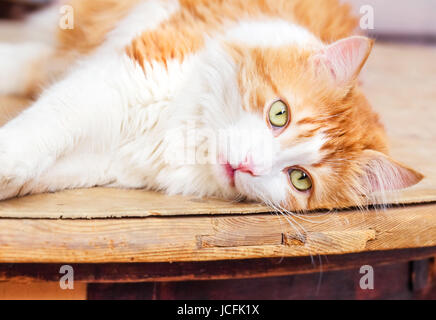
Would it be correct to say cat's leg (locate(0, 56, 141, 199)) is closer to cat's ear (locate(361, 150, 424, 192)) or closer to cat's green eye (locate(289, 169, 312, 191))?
cat's green eye (locate(289, 169, 312, 191))

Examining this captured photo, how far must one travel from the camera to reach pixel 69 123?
3.88 feet

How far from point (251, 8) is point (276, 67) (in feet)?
1.20

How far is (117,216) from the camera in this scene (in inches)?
41.7

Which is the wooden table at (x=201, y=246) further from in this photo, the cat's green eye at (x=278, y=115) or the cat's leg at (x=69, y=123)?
the cat's green eye at (x=278, y=115)

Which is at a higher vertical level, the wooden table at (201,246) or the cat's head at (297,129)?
the cat's head at (297,129)

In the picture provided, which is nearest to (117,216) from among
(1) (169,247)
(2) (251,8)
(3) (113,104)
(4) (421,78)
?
(1) (169,247)

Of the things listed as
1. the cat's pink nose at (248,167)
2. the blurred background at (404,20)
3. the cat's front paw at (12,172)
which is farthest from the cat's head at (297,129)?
the blurred background at (404,20)

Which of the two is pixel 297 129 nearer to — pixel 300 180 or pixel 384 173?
pixel 300 180

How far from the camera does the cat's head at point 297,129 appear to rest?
1168 mm

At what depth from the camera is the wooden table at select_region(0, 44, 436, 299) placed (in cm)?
103

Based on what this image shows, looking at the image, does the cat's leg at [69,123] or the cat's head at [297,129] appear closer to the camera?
the cat's leg at [69,123]

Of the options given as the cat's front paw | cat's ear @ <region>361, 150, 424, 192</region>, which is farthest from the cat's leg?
cat's ear @ <region>361, 150, 424, 192</region>

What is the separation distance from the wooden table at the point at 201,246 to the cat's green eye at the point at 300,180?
7 centimetres

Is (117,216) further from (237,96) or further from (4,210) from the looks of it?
(237,96)
